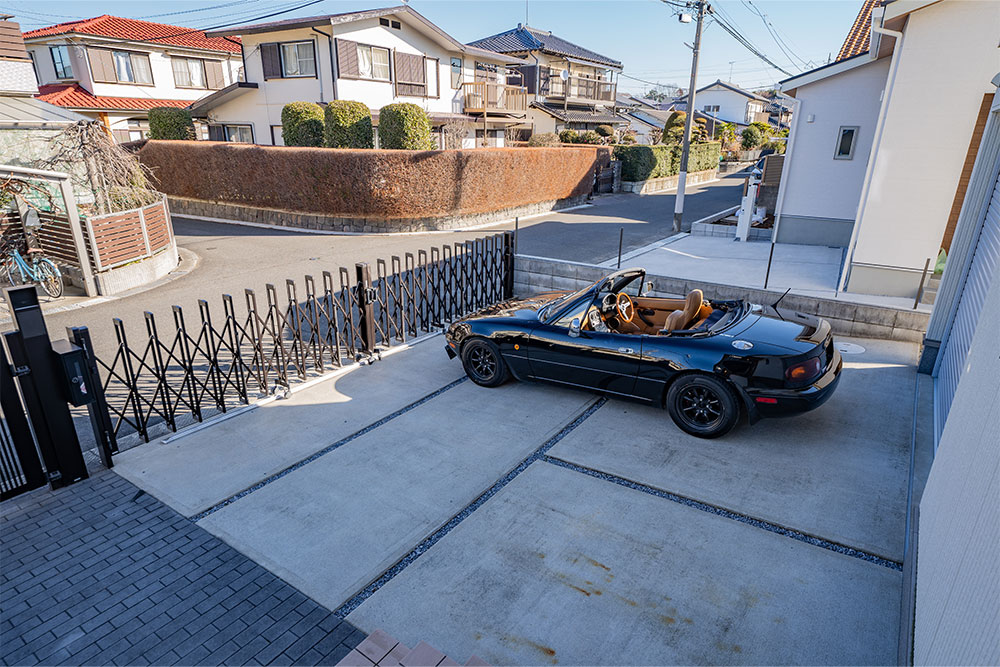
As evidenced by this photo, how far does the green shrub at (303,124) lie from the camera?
18.0 m

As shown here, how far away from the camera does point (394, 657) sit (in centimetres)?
261

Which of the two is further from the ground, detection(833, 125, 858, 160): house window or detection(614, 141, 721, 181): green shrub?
detection(833, 125, 858, 160): house window

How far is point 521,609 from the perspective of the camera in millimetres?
3205

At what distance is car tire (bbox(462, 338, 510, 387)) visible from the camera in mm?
6113

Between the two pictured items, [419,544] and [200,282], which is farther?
[200,282]

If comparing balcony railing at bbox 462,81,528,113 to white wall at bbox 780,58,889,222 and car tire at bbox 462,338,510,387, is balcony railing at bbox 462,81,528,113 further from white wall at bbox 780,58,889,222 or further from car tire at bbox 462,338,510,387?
car tire at bbox 462,338,510,387

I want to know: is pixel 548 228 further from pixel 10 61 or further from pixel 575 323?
pixel 10 61

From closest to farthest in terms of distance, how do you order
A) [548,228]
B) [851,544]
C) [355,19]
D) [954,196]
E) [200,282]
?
[851,544] < [954,196] < [200,282] < [548,228] < [355,19]

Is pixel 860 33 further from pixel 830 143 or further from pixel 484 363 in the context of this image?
pixel 484 363

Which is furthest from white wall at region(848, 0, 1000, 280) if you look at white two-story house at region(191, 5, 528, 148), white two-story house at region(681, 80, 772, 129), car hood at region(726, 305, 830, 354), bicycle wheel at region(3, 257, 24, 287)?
white two-story house at region(681, 80, 772, 129)

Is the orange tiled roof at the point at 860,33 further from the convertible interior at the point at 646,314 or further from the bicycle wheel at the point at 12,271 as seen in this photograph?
the bicycle wheel at the point at 12,271

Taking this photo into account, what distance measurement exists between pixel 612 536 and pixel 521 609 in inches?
35.6

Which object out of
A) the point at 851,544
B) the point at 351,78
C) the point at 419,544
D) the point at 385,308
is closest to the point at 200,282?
the point at 385,308

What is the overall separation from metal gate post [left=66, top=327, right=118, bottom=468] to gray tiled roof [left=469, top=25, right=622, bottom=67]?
3357 centimetres
